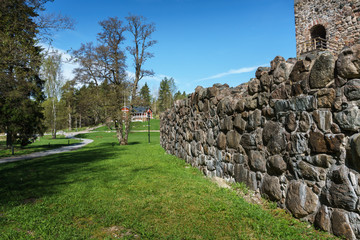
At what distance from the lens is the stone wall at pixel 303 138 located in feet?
9.50

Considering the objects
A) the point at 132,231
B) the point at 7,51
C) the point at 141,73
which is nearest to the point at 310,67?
the point at 132,231

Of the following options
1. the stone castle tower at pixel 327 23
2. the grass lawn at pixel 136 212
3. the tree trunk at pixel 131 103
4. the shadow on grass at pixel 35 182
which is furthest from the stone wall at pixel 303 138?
the tree trunk at pixel 131 103

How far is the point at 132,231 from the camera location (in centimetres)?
353

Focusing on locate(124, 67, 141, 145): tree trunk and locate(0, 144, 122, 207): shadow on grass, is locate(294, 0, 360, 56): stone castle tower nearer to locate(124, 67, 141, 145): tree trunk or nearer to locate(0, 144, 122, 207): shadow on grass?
locate(124, 67, 141, 145): tree trunk

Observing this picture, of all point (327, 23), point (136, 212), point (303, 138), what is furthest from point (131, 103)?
point (303, 138)

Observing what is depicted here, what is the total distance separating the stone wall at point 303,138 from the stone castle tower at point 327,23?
1126cm

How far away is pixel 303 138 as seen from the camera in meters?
3.57

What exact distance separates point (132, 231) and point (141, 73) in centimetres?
1897

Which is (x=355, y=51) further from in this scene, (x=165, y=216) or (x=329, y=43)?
Answer: (x=329, y=43)

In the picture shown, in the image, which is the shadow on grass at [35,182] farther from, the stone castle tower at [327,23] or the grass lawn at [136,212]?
the stone castle tower at [327,23]

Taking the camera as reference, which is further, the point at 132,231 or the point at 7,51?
the point at 7,51

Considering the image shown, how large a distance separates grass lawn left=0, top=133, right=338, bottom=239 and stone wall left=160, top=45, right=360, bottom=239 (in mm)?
418

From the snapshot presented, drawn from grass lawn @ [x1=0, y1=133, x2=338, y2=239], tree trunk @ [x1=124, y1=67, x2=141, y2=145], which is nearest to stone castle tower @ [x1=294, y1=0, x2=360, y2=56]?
grass lawn @ [x1=0, y1=133, x2=338, y2=239]

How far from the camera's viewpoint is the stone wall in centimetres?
289
